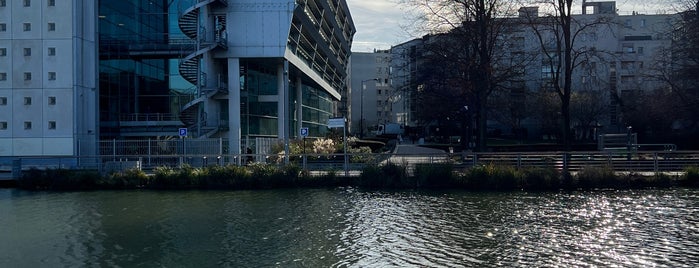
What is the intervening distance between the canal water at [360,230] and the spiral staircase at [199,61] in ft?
53.9

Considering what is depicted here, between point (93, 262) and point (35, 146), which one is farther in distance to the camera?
point (35, 146)

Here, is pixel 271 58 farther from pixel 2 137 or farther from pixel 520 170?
pixel 520 170

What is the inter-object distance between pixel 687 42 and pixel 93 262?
34.8m

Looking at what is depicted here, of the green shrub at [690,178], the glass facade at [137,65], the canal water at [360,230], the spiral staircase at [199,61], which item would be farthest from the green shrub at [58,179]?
the green shrub at [690,178]

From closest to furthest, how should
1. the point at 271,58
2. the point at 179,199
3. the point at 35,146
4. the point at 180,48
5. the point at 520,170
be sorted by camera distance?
the point at 179,199 → the point at 520,170 → the point at 35,146 → the point at 271,58 → the point at 180,48

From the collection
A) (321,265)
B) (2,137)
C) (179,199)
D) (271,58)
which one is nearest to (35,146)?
(2,137)

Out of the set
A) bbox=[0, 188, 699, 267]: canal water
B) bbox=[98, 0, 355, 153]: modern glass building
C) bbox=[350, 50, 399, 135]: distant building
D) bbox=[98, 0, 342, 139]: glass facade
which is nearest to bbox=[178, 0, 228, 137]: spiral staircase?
bbox=[98, 0, 355, 153]: modern glass building

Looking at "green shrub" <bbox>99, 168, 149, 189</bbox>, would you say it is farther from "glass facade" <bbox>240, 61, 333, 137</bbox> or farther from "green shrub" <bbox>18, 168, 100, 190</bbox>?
"glass facade" <bbox>240, 61, 333, 137</bbox>

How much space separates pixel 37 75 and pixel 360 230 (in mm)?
30806

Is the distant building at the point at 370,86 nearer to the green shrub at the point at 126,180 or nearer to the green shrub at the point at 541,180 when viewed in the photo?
the green shrub at the point at 126,180

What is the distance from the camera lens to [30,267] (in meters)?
11.1

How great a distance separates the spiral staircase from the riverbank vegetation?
1180 cm

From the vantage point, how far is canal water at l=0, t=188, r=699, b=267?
11.5 meters

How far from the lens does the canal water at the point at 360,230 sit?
454 inches
